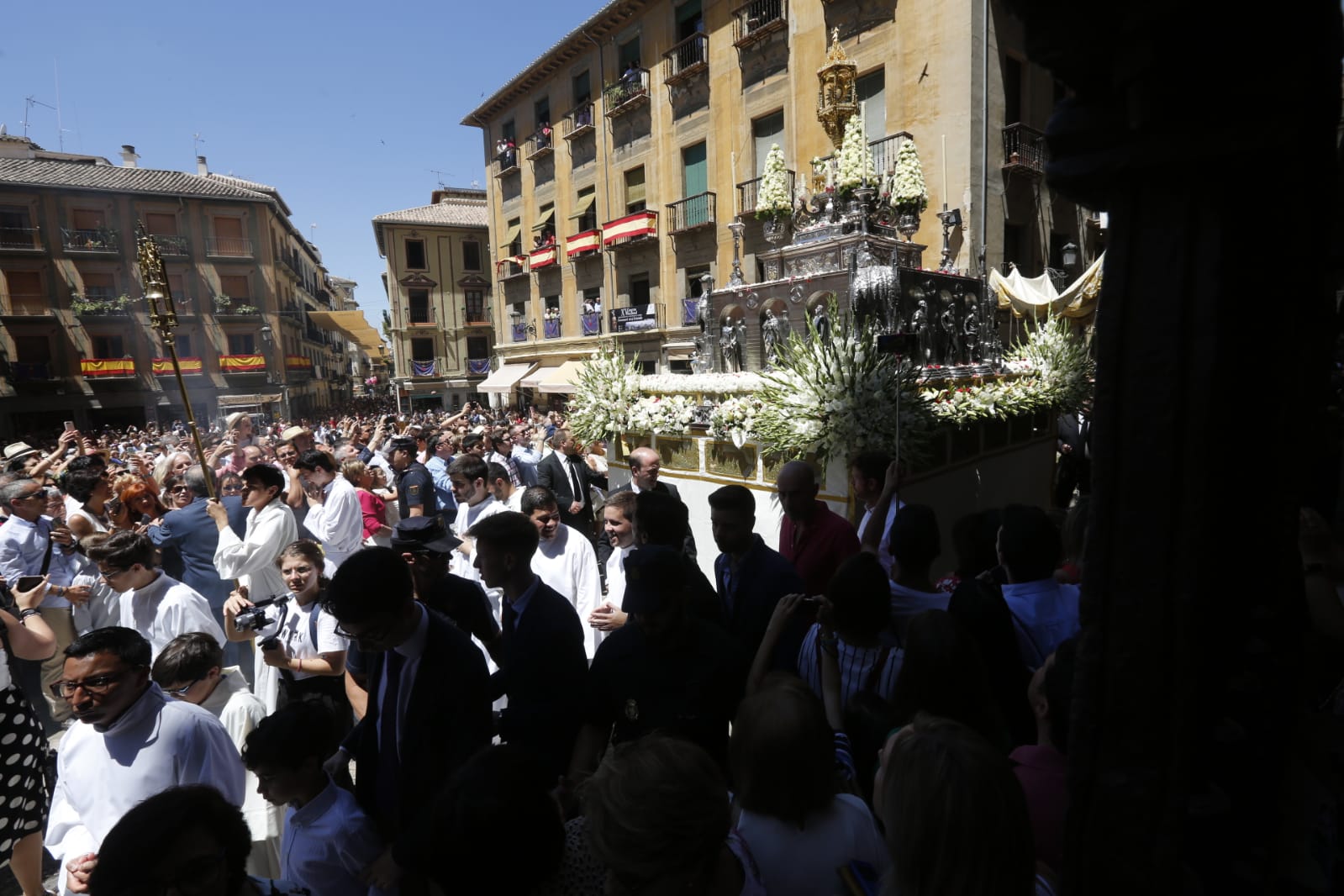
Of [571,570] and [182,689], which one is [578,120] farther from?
[182,689]

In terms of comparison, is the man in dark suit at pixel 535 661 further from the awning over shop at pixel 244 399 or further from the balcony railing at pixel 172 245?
the balcony railing at pixel 172 245

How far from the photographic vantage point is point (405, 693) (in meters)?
2.33

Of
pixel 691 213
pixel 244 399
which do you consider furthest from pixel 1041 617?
pixel 244 399

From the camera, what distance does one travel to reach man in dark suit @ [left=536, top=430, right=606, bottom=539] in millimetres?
6777

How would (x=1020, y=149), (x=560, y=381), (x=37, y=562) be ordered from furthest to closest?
(x=560, y=381), (x=1020, y=149), (x=37, y=562)

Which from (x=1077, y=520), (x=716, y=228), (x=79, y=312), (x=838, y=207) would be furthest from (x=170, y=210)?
(x=1077, y=520)

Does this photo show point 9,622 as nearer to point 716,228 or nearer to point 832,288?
point 832,288

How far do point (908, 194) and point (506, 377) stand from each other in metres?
20.8

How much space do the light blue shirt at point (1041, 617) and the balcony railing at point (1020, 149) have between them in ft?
46.0

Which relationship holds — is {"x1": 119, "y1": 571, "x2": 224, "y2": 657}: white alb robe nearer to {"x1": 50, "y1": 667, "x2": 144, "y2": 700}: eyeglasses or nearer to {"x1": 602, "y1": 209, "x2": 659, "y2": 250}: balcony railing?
{"x1": 50, "y1": 667, "x2": 144, "y2": 700}: eyeglasses

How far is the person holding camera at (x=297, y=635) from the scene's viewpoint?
3.28 m

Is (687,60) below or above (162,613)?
above

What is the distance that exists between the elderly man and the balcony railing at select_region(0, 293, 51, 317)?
3429 cm

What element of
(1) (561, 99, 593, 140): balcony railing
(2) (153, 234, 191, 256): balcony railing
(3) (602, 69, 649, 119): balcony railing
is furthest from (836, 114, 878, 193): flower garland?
(2) (153, 234, 191, 256): balcony railing
